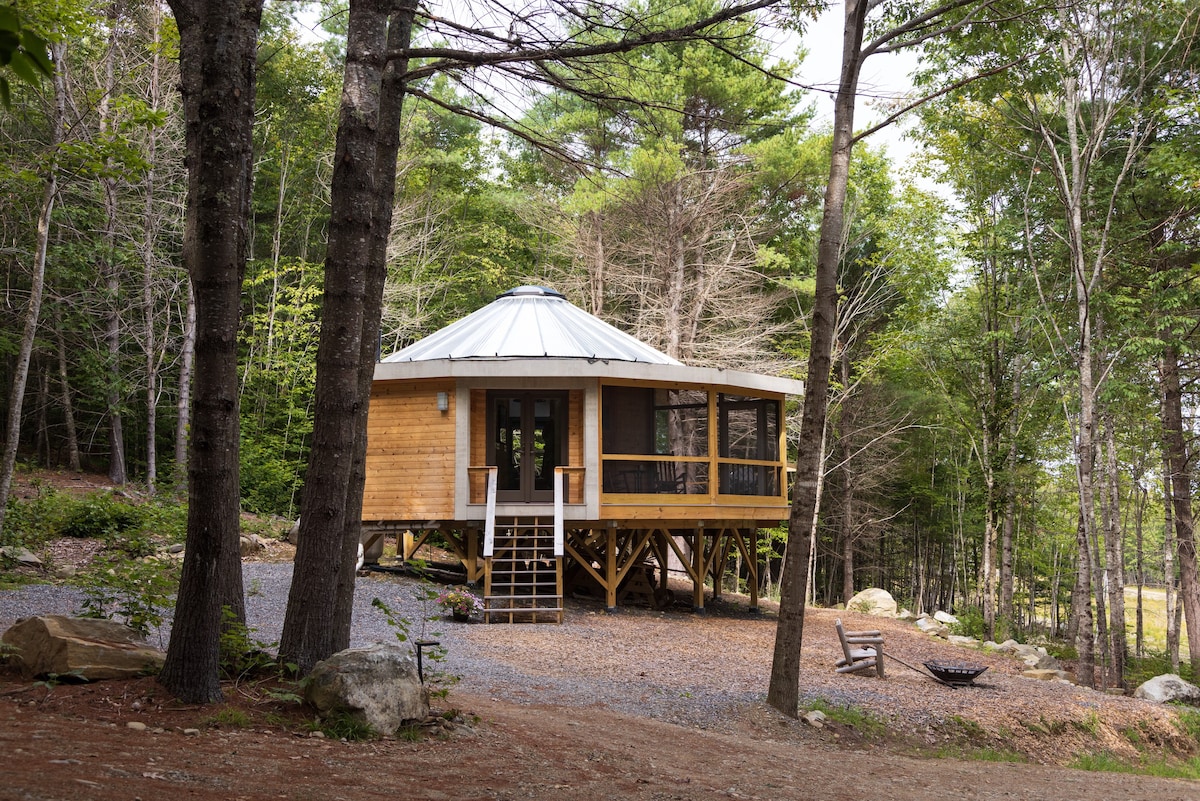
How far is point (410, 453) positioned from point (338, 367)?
804cm

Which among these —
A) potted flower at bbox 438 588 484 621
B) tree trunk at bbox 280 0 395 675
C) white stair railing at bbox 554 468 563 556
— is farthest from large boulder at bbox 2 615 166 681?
white stair railing at bbox 554 468 563 556

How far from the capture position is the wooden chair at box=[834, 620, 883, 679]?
10.3 m

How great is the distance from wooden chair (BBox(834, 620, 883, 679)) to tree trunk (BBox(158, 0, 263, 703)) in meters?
7.29

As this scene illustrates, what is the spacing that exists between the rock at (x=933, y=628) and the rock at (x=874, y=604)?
1.19 m

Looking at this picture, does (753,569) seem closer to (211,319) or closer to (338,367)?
(338,367)

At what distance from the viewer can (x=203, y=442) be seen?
4836mm

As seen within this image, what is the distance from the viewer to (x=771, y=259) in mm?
20578

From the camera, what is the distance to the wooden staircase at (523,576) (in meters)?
11.8

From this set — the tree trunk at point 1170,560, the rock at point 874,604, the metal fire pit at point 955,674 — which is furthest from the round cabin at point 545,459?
the tree trunk at point 1170,560

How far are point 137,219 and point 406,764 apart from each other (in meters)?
17.5

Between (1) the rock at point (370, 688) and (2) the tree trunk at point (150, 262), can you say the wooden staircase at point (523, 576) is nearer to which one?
(1) the rock at point (370, 688)

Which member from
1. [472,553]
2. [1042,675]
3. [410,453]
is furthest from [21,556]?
[1042,675]

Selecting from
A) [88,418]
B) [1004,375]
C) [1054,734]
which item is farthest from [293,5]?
[1054,734]

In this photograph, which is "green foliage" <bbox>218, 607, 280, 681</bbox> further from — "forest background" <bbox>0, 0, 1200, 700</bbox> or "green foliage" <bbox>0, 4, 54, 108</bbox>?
"forest background" <bbox>0, 0, 1200, 700</bbox>
